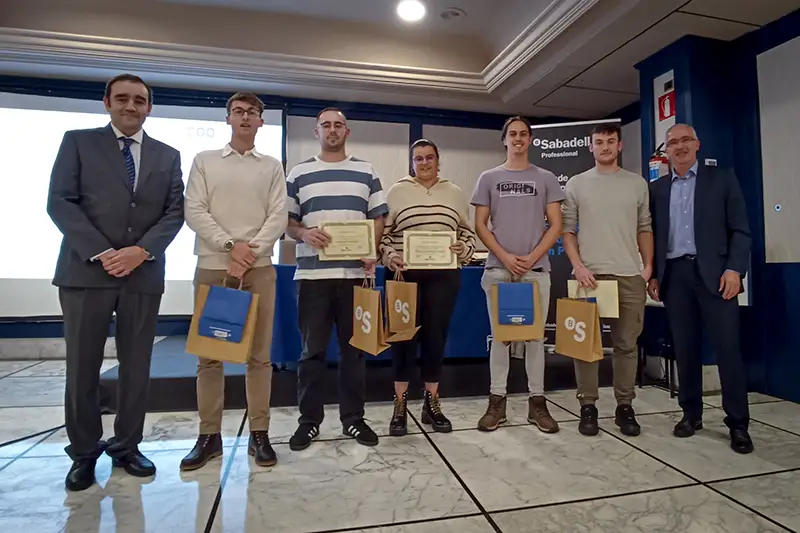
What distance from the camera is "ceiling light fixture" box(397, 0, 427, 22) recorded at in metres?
3.75

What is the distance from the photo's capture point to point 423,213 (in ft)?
7.29

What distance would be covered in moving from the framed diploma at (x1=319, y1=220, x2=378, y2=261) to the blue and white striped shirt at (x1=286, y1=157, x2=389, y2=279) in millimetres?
63

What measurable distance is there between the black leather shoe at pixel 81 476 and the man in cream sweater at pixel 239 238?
11.9 inches

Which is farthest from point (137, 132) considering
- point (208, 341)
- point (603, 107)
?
point (603, 107)

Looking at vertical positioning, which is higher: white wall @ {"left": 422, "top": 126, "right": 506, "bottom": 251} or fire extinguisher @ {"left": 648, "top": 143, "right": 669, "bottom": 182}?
white wall @ {"left": 422, "top": 126, "right": 506, "bottom": 251}

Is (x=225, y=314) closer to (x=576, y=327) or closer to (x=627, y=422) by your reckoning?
(x=576, y=327)

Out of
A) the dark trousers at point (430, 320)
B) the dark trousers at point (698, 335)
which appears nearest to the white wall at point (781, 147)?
the dark trousers at point (698, 335)

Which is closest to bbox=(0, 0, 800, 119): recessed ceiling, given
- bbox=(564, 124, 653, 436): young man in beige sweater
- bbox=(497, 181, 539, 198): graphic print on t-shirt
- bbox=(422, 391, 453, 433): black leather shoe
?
bbox=(564, 124, 653, 436): young man in beige sweater

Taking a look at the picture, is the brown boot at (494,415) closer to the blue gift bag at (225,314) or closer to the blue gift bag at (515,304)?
the blue gift bag at (515,304)

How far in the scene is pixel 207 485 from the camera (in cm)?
168

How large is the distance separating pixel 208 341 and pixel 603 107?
4.60 m

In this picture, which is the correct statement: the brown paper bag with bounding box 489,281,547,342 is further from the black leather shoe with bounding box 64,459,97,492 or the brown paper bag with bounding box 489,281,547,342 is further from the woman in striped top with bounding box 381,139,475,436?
the black leather shoe with bounding box 64,459,97,492

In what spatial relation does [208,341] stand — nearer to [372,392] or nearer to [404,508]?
[404,508]

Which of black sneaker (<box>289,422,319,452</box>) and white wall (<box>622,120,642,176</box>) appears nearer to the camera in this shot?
black sneaker (<box>289,422,319,452</box>)
